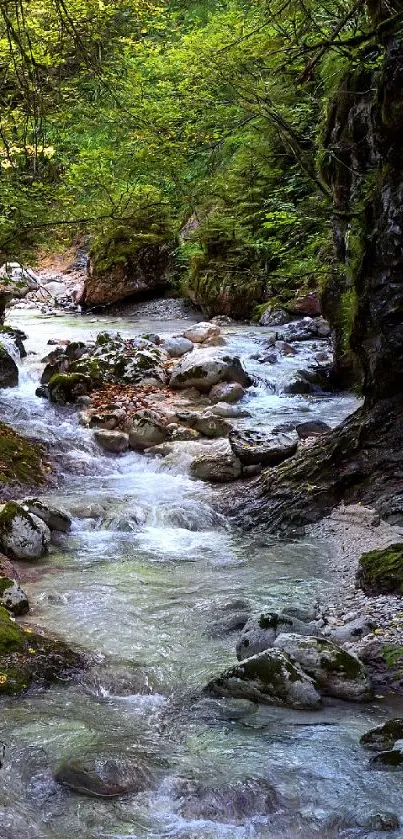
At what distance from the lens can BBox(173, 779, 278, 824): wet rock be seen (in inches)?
116

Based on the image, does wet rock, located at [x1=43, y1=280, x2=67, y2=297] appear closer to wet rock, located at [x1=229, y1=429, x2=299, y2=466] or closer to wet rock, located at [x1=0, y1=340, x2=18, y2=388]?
wet rock, located at [x1=0, y1=340, x2=18, y2=388]

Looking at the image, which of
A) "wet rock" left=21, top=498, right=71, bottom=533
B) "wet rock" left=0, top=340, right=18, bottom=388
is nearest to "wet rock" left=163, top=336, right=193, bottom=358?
"wet rock" left=0, top=340, right=18, bottom=388

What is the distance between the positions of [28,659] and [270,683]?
4.41 ft

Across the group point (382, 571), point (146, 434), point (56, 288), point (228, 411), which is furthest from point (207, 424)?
point (56, 288)

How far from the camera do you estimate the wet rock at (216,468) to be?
8.27 metres

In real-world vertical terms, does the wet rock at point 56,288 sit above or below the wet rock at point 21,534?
above

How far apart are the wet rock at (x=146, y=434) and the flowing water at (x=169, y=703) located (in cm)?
136

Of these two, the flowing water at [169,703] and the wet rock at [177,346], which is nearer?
the flowing water at [169,703]

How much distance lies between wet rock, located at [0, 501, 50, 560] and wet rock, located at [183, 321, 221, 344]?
316 inches

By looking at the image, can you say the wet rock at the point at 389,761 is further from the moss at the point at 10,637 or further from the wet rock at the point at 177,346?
the wet rock at the point at 177,346

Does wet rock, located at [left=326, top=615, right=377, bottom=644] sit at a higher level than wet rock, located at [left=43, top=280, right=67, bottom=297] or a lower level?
lower

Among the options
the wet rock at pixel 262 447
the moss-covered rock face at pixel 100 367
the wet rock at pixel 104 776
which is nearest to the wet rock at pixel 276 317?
the moss-covered rock face at pixel 100 367

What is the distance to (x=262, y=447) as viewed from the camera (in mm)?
8289

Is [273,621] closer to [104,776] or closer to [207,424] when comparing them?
[104,776]
